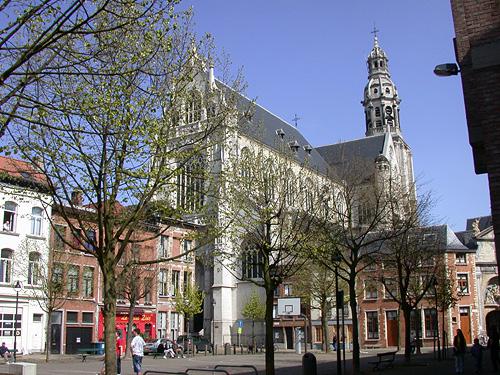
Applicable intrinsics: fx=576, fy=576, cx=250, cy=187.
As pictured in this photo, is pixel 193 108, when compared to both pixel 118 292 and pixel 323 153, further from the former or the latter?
pixel 323 153

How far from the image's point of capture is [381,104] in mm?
99062

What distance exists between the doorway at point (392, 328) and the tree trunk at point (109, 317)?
5057cm

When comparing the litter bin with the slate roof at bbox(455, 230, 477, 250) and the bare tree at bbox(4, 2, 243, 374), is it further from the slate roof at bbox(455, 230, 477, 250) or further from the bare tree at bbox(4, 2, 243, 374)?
the slate roof at bbox(455, 230, 477, 250)

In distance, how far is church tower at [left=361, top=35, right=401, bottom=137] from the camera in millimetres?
98312

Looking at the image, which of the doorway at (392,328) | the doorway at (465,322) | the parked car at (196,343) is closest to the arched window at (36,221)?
the parked car at (196,343)

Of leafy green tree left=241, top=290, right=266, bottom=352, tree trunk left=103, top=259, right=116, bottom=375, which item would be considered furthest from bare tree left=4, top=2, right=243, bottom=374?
leafy green tree left=241, top=290, right=266, bottom=352

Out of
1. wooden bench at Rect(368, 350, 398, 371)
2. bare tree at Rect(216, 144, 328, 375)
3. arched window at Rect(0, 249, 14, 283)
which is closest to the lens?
bare tree at Rect(216, 144, 328, 375)

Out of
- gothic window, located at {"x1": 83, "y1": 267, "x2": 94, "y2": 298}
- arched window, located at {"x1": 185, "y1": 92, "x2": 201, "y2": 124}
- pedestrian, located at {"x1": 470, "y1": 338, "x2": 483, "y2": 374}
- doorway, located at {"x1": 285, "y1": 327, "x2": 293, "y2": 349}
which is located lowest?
doorway, located at {"x1": 285, "y1": 327, "x2": 293, "y2": 349}

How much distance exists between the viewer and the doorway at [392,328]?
199 feet

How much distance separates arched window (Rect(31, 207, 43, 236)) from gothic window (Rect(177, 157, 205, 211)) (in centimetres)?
2902

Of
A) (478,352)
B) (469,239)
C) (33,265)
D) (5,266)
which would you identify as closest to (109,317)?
(478,352)

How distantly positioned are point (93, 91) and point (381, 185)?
18.9 meters

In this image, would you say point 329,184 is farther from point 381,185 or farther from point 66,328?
point 66,328

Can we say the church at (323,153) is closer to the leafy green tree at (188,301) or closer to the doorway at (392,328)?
the leafy green tree at (188,301)
